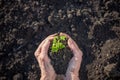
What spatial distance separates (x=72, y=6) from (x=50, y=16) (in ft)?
1.44

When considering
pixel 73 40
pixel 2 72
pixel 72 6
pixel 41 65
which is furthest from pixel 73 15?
pixel 2 72

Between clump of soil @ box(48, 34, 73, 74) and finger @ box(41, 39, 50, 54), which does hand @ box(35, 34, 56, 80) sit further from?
clump of soil @ box(48, 34, 73, 74)

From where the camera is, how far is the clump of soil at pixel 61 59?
12.3 ft

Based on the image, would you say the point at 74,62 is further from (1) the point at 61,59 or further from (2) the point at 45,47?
(2) the point at 45,47

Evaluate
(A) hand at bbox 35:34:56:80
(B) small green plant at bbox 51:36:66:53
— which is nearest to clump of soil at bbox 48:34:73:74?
(B) small green plant at bbox 51:36:66:53

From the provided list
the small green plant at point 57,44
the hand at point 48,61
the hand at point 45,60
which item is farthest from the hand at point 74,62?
the hand at point 45,60

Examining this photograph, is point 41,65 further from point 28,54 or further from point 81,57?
point 81,57

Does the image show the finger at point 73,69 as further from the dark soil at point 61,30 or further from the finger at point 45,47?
the finger at point 45,47

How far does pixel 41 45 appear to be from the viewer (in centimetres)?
370

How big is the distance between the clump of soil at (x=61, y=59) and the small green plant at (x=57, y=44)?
5 cm

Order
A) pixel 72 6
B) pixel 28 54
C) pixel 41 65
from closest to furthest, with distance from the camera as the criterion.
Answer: pixel 41 65
pixel 28 54
pixel 72 6

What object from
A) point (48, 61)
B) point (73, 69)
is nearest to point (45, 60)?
point (48, 61)

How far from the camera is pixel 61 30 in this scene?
154 inches

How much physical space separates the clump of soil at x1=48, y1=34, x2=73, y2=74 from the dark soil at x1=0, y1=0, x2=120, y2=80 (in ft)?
0.82
